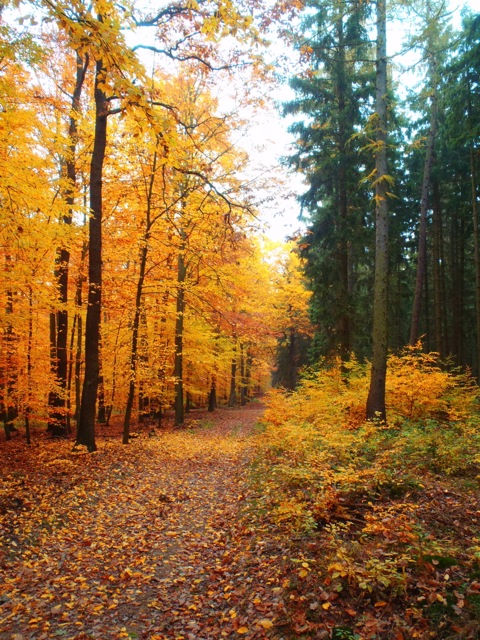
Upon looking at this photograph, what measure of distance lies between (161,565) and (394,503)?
123 inches

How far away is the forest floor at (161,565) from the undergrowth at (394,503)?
83 millimetres

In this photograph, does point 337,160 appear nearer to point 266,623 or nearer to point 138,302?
point 138,302

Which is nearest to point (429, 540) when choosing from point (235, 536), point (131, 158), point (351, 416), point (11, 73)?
point (235, 536)

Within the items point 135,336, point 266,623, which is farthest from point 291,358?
point 266,623

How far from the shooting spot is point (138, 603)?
398 cm

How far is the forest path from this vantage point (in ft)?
11.9

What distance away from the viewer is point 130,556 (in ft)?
16.2

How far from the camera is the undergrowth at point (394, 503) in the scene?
10.7ft

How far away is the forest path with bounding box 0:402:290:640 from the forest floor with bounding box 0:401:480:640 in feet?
0.05

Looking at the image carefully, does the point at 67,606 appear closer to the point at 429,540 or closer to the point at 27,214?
the point at 429,540

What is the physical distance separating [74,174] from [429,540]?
13871 mm

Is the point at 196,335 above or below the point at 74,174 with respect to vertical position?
below

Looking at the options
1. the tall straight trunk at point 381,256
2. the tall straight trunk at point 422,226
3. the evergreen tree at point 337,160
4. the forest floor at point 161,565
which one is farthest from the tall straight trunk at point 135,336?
the tall straight trunk at point 422,226

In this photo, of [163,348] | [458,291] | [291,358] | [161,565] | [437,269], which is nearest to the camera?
[161,565]
